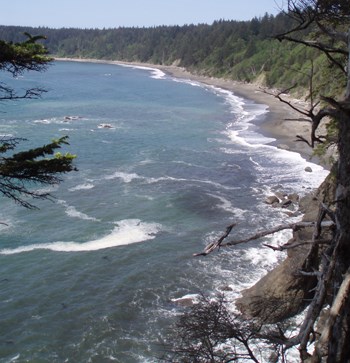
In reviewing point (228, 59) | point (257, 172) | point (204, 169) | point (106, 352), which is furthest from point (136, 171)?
point (228, 59)

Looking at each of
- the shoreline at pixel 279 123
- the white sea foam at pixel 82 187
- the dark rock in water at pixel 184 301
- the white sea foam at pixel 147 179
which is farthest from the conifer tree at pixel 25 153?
the white sea foam at pixel 147 179

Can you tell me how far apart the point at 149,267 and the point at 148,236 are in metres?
3.62

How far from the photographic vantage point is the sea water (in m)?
17.1

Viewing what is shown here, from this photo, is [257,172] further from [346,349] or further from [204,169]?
[346,349]

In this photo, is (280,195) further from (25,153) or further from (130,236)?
(25,153)

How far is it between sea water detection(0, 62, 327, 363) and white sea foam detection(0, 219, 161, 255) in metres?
0.05

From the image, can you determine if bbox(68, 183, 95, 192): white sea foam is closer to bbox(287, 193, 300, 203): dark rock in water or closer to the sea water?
the sea water

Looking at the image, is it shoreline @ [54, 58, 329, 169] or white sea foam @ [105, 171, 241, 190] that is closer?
white sea foam @ [105, 171, 241, 190]

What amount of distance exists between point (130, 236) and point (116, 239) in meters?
0.78

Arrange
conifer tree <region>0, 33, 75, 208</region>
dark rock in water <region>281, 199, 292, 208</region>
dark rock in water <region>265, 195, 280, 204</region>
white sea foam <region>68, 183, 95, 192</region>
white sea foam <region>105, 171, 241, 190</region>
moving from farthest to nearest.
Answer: white sea foam <region>105, 171, 241, 190</region>, white sea foam <region>68, 183, 95, 192</region>, dark rock in water <region>265, 195, 280, 204</region>, dark rock in water <region>281, 199, 292, 208</region>, conifer tree <region>0, 33, 75, 208</region>

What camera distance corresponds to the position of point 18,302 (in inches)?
743

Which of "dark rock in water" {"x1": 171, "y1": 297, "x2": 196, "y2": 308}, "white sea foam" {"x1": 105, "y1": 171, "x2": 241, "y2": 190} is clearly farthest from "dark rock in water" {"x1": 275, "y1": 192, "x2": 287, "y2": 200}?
"dark rock in water" {"x1": 171, "y1": 297, "x2": 196, "y2": 308}

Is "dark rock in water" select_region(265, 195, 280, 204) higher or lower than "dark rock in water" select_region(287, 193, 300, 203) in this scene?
lower

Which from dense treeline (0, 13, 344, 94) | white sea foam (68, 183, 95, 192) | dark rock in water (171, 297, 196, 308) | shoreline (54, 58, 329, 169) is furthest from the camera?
dense treeline (0, 13, 344, 94)
